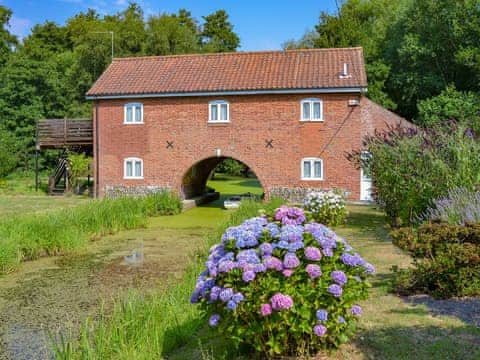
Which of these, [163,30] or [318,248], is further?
[163,30]

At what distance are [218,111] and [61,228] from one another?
11.0m

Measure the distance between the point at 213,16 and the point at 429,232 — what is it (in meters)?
48.7

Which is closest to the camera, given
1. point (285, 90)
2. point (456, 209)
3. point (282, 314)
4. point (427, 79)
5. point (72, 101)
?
point (282, 314)

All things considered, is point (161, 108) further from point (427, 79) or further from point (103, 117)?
point (427, 79)

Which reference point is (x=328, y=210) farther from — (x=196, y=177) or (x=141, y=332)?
(x=196, y=177)

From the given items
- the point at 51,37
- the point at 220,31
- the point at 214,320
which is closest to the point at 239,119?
the point at 214,320

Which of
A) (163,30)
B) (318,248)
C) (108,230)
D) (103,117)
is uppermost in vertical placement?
(163,30)

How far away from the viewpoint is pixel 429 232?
6613mm

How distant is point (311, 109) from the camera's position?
21.5m

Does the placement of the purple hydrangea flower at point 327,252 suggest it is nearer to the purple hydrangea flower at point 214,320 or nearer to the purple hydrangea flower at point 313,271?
the purple hydrangea flower at point 313,271

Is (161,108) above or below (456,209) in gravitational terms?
above

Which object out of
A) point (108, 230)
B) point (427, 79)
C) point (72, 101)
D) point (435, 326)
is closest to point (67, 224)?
point (108, 230)

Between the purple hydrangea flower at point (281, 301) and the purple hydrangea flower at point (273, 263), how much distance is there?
0.21 m

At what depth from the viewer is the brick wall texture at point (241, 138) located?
2127 cm
